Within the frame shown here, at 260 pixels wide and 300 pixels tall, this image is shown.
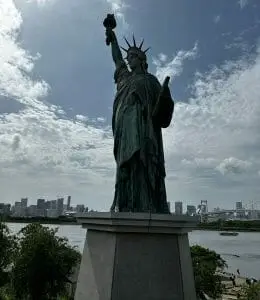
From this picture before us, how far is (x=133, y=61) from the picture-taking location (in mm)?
7297

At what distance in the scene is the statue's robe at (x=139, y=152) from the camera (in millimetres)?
6113

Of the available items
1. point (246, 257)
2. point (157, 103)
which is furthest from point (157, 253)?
point (246, 257)

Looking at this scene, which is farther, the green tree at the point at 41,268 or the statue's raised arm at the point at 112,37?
the green tree at the point at 41,268

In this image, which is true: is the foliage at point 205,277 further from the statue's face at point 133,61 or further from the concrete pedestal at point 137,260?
the concrete pedestal at point 137,260

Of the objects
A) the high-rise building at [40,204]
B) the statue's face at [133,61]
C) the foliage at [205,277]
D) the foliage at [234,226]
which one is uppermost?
the high-rise building at [40,204]

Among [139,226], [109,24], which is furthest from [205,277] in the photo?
[139,226]

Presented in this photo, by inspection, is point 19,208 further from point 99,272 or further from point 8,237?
point 99,272

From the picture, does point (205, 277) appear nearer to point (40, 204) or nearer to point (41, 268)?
point (41, 268)

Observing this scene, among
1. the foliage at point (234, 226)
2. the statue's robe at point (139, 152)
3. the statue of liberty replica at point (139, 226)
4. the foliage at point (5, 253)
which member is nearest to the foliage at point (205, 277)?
the foliage at point (5, 253)

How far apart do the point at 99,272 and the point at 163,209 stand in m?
1.65

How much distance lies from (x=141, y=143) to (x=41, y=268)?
545 inches

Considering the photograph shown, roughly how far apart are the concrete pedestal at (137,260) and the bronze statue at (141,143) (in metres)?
0.89

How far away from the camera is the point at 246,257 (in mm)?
56844

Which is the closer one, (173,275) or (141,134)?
(173,275)
